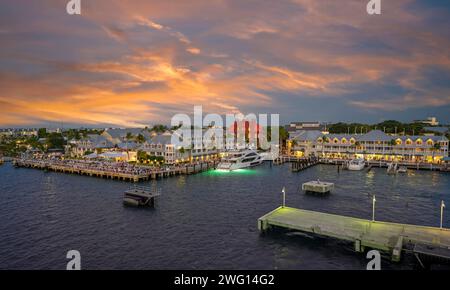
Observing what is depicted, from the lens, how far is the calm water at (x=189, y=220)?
28938 millimetres

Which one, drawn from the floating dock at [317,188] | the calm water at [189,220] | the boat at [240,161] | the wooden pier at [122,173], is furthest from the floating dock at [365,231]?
the boat at [240,161]

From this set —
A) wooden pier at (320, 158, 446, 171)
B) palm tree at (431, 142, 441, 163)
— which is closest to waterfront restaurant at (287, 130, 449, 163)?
palm tree at (431, 142, 441, 163)

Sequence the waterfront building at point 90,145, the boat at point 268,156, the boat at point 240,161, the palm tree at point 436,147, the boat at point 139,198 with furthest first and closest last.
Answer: the waterfront building at point 90,145
the boat at point 268,156
the palm tree at point 436,147
the boat at point 240,161
the boat at point 139,198

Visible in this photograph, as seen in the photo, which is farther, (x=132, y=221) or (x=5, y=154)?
(x=5, y=154)

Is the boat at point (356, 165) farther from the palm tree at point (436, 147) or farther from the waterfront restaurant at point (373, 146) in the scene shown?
the palm tree at point (436, 147)

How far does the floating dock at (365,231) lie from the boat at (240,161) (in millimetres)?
49251

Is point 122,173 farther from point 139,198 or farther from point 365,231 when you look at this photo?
point 365,231

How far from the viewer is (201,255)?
29.8 meters

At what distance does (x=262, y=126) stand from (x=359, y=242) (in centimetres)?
11616

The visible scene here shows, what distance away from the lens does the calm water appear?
2894 centimetres

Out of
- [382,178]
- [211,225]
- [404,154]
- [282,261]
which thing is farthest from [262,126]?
[282,261]

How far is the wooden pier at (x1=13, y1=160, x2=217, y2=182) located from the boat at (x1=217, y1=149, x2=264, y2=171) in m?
5.09
